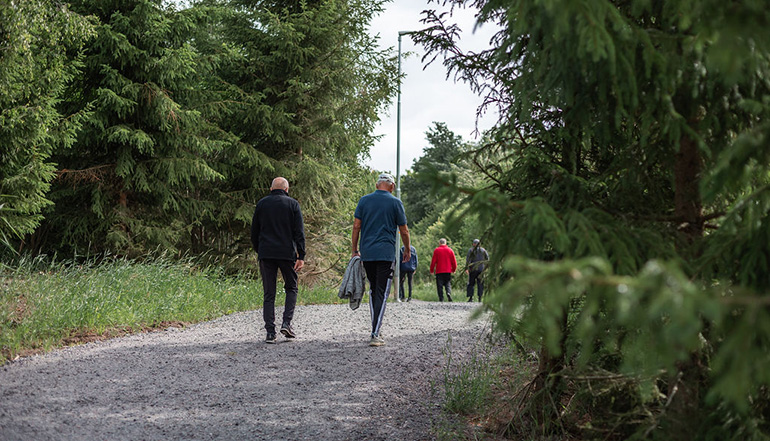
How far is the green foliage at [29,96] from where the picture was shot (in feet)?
26.3

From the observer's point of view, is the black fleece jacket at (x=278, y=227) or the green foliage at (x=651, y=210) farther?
the black fleece jacket at (x=278, y=227)

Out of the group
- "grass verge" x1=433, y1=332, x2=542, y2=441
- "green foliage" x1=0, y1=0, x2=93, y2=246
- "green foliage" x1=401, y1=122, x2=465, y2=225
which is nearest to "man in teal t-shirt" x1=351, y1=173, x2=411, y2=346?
"grass verge" x1=433, y1=332, x2=542, y2=441

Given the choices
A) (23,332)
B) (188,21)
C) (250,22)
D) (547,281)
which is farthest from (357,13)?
(547,281)

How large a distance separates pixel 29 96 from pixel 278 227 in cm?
489

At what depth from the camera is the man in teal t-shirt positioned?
22.8ft

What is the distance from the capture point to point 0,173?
8867 mm

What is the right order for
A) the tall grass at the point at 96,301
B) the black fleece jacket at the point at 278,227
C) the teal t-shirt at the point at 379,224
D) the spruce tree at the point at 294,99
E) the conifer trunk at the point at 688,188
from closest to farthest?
the conifer trunk at the point at 688,188, the tall grass at the point at 96,301, the teal t-shirt at the point at 379,224, the black fleece jacket at the point at 278,227, the spruce tree at the point at 294,99

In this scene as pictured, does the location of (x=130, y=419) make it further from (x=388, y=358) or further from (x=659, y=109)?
(x=659, y=109)

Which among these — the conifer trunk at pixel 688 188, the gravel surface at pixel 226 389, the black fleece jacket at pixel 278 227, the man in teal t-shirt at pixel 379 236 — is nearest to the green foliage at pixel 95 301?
→ the gravel surface at pixel 226 389

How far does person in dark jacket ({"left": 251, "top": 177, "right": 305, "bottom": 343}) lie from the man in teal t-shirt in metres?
0.84

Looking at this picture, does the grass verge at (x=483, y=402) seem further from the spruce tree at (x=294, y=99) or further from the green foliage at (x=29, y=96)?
the spruce tree at (x=294, y=99)

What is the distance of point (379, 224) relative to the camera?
6.99m

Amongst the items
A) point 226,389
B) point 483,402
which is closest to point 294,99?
point 226,389

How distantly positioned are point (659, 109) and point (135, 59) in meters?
11.3
